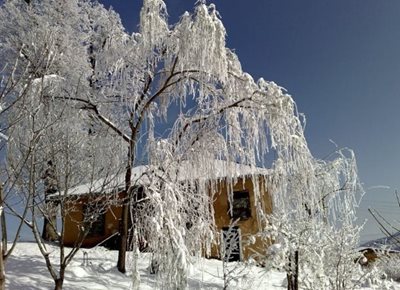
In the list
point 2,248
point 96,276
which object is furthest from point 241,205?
point 2,248

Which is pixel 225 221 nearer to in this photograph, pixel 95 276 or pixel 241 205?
pixel 241 205

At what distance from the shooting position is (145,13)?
9.55m

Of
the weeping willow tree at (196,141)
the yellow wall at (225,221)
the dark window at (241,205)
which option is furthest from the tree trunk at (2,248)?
the dark window at (241,205)

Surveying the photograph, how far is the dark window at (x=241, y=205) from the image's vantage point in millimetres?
18984

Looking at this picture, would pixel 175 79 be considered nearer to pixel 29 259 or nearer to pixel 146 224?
pixel 146 224

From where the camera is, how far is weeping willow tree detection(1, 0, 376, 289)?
823 centimetres

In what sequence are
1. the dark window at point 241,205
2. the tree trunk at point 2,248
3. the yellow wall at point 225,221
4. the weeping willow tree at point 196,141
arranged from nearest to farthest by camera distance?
1. the tree trunk at point 2,248
2. the weeping willow tree at point 196,141
3. the yellow wall at point 225,221
4. the dark window at point 241,205

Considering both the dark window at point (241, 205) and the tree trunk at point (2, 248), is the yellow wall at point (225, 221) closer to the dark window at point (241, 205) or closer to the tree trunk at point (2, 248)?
the dark window at point (241, 205)

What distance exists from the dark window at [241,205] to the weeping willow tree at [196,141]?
815cm

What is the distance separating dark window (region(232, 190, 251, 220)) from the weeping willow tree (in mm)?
8145

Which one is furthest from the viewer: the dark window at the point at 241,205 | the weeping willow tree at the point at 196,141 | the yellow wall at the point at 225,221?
the dark window at the point at 241,205

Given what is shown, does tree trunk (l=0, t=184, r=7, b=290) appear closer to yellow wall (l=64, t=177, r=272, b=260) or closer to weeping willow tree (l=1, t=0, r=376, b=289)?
weeping willow tree (l=1, t=0, r=376, b=289)

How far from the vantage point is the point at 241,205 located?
63.0 feet

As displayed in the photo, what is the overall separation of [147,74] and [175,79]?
2.68 ft
